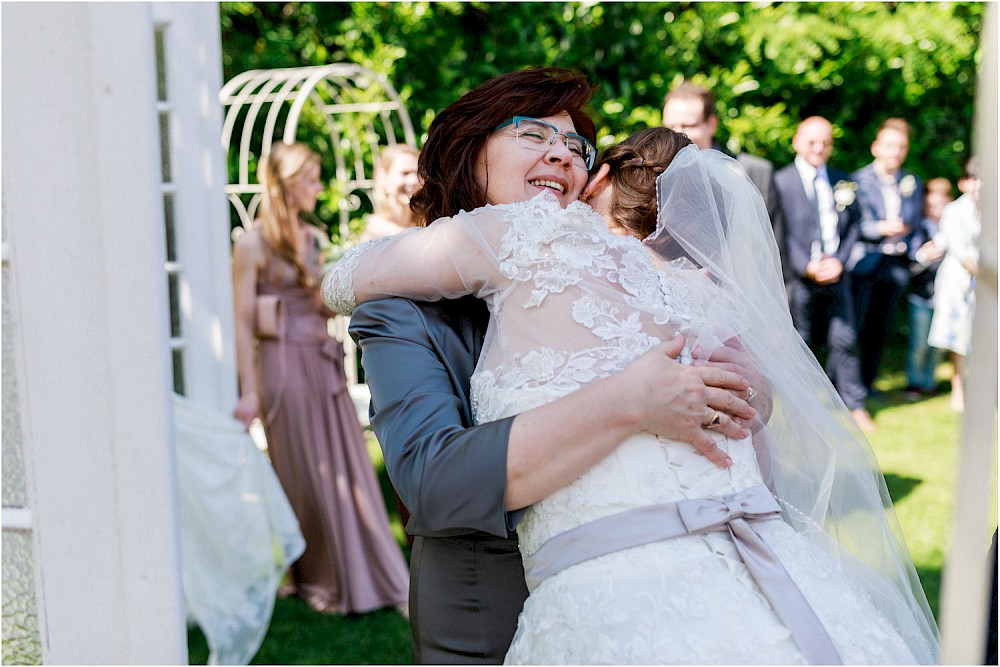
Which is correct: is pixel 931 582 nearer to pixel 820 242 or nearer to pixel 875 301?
pixel 820 242

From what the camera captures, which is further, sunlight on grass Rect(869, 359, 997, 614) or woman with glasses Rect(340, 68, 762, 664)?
sunlight on grass Rect(869, 359, 997, 614)

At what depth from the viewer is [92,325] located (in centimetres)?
211

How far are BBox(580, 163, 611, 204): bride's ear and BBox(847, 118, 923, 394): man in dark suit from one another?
682 centimetres

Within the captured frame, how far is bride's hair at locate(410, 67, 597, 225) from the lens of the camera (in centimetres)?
220

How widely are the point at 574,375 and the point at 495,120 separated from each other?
70cm

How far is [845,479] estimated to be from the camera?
2.03 meters

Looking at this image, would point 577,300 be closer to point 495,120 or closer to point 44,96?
point 495,120

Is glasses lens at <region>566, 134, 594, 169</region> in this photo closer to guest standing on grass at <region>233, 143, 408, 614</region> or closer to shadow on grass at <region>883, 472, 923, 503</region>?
guest standing on grass at <region>233, 143, 408, 614</region>

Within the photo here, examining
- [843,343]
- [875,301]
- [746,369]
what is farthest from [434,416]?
[875,301]

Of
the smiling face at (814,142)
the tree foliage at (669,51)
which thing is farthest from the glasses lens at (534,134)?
the tree foliage at (669,51)

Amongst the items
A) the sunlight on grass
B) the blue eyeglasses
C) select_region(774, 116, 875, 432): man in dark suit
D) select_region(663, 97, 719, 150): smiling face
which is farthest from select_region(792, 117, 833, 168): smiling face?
the blue eyeglasses

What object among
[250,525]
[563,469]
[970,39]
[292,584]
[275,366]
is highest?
[970,39]

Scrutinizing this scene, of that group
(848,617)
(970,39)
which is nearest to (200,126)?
(848,617)

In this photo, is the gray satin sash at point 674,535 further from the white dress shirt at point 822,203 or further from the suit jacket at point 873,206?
the suit jacket at point 873,206
